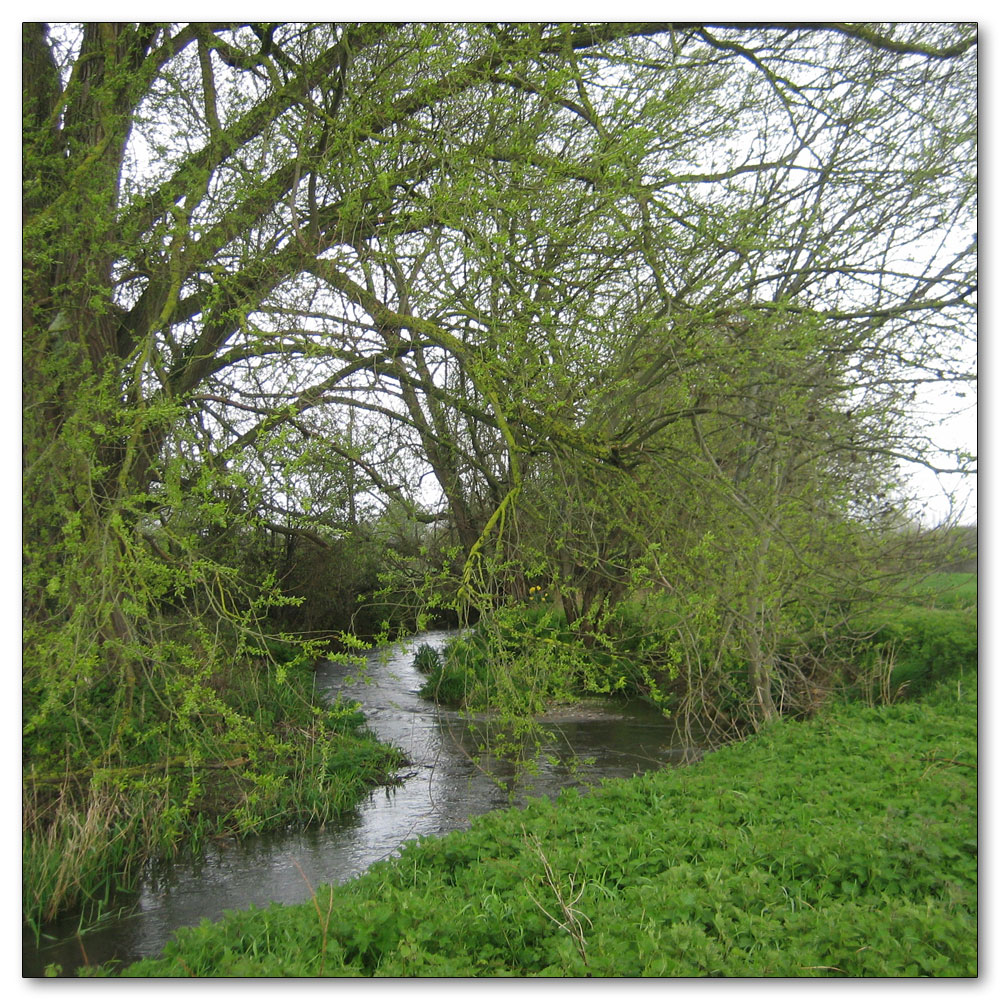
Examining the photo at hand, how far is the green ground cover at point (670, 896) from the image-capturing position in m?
3.15

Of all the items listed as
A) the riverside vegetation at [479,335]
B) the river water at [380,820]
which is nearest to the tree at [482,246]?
the riverside vegetation at [479,335]

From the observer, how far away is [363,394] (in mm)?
6430

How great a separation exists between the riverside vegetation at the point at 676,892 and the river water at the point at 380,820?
19.4 inches

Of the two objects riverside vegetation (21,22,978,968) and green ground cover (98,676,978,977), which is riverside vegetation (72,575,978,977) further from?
riverside vegetation (21,22,978,968)

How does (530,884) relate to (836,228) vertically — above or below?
below

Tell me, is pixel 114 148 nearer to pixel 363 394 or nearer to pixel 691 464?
pixel 363 394

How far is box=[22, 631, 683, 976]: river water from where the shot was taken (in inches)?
177

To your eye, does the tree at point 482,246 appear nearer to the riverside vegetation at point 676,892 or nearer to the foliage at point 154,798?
the foliage at point 154,798

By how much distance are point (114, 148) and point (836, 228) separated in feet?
14.6

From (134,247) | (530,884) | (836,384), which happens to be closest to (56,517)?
(134,247)

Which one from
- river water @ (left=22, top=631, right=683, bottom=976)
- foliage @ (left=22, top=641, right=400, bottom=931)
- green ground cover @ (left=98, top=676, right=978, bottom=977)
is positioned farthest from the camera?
river water @ (left=22, top=631, right=683, bottom=976)

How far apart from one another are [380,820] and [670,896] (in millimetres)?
3310

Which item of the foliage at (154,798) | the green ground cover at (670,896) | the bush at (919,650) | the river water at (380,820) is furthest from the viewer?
the bush at (919,650)

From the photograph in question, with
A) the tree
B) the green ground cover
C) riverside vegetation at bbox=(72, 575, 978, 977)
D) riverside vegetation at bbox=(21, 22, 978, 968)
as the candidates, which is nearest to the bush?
riverside vegetation at bbox=(21, 22, 978, 968)
